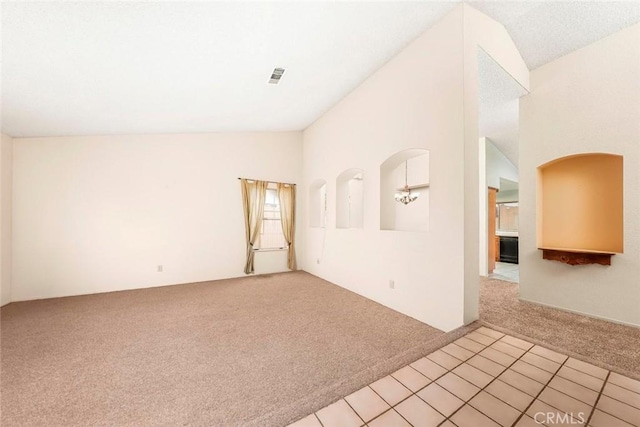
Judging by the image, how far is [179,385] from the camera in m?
1.78

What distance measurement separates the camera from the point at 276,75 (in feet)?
10.9

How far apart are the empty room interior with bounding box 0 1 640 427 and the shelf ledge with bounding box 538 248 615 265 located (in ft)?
0.10

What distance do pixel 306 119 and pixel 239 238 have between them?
3.11 m

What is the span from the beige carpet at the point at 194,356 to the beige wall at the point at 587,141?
7.04ft

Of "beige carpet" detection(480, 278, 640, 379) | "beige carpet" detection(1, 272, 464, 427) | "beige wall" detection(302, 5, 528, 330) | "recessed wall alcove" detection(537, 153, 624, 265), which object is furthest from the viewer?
"recessed wall alcove" detection(537, 153, 624, 265)

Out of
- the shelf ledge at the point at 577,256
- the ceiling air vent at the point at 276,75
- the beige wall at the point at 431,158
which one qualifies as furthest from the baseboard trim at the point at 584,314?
the ceiling air vent at the point at 276,75

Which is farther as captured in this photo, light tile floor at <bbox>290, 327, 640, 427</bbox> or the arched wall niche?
the arched wall niche

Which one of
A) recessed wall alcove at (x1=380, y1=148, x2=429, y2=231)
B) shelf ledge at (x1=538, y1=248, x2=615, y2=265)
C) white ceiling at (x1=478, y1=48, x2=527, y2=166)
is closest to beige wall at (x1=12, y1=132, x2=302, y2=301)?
recessed wall alcove at (x1=380, y1=148, x2=429, y2=231)

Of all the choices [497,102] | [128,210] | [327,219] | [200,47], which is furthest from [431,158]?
[128,210]

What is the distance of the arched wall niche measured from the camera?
2.96 metres

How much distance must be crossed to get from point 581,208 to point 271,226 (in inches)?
214

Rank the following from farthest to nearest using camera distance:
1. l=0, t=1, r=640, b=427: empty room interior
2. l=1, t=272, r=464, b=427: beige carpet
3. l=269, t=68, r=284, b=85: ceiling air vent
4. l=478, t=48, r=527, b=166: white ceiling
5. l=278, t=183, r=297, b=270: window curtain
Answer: l=278, t=183, r=297, b=270: window curtain < l=269, t=68, r=284, b=85: ceiling air vent < l=478, t=48, r=527, b=166: white ceiling < l=0, t=1, r=640, b=427: empty room interior < l=1, t=272, r=464, b=427: beige carpet

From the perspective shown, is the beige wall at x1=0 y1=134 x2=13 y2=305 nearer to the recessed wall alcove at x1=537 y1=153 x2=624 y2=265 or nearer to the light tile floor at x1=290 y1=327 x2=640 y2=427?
the light tile floor at x1=290 y1=327 x2=640 y2=427

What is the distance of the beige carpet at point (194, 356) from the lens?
1.54 m
